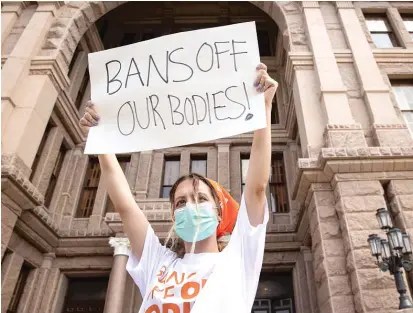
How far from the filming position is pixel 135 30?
17406 millimetres

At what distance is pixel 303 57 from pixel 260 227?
9344mm

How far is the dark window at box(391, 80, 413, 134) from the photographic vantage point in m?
9.40

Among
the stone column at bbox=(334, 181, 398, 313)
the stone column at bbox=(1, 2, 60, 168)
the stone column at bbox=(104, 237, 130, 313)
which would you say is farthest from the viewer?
the stone column at bbox=(1, 2, 60, 168)

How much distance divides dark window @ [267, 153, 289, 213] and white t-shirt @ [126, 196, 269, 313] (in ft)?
32.5

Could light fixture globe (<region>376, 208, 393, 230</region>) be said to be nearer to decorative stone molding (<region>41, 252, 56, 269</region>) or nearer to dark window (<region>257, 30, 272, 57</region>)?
decorative stone molding (<region>41, 252, 56, 269</region>)

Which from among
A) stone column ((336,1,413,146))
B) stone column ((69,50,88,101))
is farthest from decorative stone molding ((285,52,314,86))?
stone column ((69,50,88,101))

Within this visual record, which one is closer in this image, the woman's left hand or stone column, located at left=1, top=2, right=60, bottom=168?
the woman's left hand

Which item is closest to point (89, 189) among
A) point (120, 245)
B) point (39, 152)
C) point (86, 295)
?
point (39, 152)

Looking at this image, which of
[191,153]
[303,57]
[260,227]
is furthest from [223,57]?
[191,153]

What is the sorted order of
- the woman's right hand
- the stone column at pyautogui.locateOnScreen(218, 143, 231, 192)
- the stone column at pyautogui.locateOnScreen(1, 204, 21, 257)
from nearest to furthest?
the woman's right hand → the stone column at pyautogui.locateOnScreen(1, 204, 21, 257) → the stone column at pyautogui.locateOnScreen(218, 143, 231, 192)

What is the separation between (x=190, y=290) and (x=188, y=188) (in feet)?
1.93

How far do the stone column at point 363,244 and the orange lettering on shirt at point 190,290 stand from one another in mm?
5167

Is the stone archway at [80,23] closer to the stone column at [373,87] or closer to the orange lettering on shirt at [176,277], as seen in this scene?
the stone column at [373,87]

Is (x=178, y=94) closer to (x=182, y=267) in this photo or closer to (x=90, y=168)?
(x=182, y=267)
